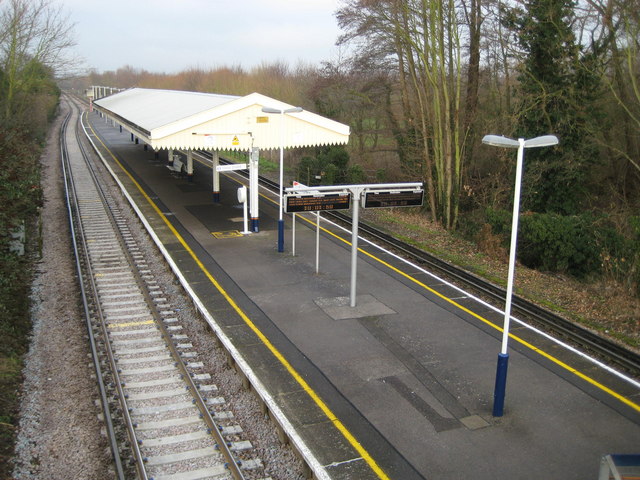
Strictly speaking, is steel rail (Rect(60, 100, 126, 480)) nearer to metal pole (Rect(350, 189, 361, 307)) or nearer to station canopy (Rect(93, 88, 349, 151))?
station canopy (Rect(93, 88, 349, 151))

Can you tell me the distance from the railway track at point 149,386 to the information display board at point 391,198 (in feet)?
16.7

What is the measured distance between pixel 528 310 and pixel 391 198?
4.19m

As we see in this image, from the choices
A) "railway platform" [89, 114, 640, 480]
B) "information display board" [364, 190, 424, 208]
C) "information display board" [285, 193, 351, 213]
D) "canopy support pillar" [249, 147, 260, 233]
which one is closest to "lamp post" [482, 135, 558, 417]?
"railway platform" [89, 114, 640, 480]

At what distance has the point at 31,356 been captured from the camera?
11.1 metres

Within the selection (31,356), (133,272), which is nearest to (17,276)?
(133,272)

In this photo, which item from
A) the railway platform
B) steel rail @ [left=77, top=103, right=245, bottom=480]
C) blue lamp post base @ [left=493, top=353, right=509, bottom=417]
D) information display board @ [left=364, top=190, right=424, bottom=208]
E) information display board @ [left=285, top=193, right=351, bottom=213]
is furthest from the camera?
information display board @ [left=285, top=193, right=351, bottom=213]

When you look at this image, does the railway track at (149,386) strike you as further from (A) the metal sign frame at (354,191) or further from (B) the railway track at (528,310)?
(B) the railway track at (528,310)

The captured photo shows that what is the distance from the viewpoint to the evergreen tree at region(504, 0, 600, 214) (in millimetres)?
21625

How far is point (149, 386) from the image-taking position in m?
9.95

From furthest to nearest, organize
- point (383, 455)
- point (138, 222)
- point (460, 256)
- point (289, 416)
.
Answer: point (138, 222), point (460, 256), point (289, 416), point (383, 455)

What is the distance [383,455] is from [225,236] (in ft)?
41.2

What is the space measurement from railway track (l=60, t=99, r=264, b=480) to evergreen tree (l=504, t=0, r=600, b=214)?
51.2 ft

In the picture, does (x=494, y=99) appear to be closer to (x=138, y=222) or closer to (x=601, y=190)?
(x=601, y=190)

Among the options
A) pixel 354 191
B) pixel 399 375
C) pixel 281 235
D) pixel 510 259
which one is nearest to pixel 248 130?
pixel 281 235
